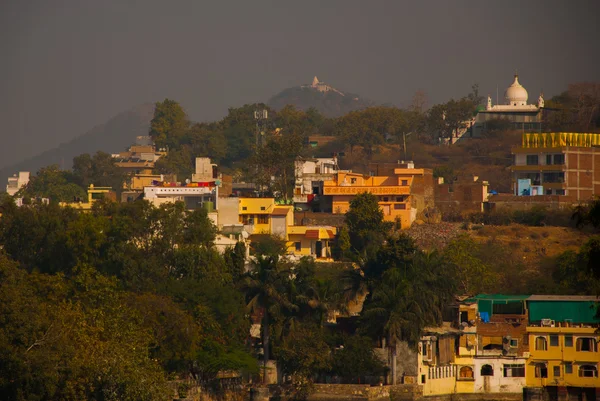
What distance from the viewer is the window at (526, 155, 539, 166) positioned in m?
65.3

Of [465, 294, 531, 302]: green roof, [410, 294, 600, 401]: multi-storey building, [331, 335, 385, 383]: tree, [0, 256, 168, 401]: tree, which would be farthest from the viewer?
[465, 294, 531, 302]: green roof

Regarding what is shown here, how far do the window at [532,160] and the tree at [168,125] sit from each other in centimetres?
2670

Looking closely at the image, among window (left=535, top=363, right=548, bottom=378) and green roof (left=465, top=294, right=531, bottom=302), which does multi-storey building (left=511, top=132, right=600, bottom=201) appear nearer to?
green roof (left=465, top=294, right=531, bottom=302)

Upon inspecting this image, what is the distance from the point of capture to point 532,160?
65.4 m

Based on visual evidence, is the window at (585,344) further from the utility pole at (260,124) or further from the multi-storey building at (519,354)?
the utility pole at (260,124)

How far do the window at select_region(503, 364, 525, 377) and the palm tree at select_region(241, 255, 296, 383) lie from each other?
263 inches

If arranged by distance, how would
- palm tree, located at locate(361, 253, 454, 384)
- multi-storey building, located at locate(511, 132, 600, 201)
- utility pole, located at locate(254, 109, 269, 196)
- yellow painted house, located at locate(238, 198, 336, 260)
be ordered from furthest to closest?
utility pole, located at locate(254, 109, 269, 196) → multi-storey building, located at locate(511, 132, 600, 201) → yellow painted house, located at locate(238, 198, 336, 260) → palm tree, located at locate(361, 253, 454, 384)

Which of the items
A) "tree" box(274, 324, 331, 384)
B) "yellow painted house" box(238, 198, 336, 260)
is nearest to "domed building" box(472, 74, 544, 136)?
"yellow painted house" box(238, 198, 336, 260)

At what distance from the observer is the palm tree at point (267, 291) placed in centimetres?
4341

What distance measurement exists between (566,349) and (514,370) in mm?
1673

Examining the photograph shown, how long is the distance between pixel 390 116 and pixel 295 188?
1794 centimetres

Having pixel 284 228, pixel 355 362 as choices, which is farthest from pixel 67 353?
pixel 284 228

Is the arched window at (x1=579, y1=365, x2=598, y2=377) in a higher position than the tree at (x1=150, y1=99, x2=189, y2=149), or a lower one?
lower

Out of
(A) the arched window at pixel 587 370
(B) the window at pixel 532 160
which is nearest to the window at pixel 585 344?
(A) the arched window at pixel 587 370
